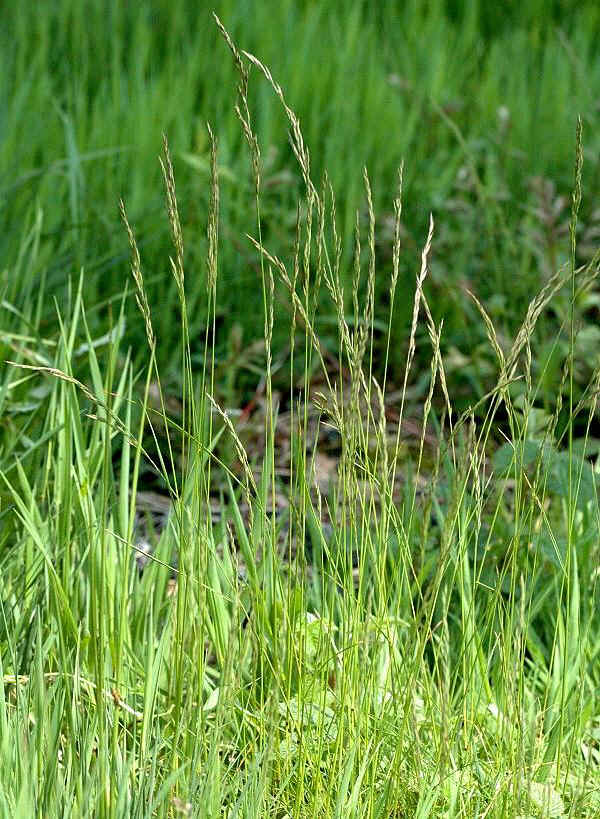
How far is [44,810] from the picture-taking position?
1116 mm

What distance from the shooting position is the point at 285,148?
131 inches

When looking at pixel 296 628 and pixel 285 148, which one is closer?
pixel 296 628

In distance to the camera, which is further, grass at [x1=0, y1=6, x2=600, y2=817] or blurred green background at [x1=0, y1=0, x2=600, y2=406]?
blurred green background at [x1=0, y1=0, x2=600, y2=406]

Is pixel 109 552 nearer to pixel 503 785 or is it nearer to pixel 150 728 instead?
pixel 150 728

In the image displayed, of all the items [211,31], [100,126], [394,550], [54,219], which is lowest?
[394,550]

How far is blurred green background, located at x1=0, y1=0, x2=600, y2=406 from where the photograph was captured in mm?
2693

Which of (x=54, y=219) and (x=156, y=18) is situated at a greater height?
(x=156, y=18)

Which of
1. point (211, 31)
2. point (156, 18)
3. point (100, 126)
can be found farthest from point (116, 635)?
point (156, 18)

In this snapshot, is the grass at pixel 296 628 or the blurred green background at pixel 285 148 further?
the blurred green background at pixel 285 148

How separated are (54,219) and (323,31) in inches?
62.8

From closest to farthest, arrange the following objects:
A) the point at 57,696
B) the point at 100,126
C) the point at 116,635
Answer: the point at 57,696, the point at 116,635, the point at 100,126

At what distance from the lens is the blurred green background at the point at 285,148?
8.84ft

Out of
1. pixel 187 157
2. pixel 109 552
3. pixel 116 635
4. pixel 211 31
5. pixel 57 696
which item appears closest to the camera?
pixel 57 696

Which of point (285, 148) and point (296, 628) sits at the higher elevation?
point (285, 148)
